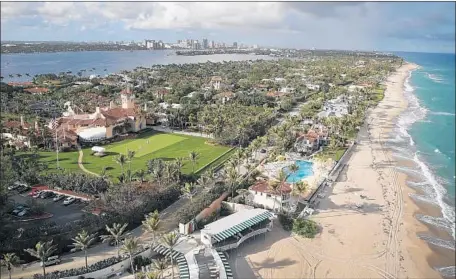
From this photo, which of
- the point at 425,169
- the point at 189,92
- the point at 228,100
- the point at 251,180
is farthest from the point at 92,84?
the point at 425,169

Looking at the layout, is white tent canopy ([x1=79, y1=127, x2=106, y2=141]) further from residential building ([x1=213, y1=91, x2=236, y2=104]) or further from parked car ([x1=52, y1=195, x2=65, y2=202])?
residential building ([x1=213, y1=91, x2=236, y2=104])

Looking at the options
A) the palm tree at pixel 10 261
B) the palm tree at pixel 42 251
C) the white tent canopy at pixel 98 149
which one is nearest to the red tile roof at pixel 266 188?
the palm tree at pixel 42 251

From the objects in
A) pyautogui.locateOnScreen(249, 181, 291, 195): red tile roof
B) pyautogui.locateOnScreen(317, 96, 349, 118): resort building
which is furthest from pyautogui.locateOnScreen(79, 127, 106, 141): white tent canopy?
pyautogui.locateOnScreen(317, 96, 349, 118): resort building

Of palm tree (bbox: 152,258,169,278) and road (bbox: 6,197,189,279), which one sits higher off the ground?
palm tree (bbox: 152,258,169,278)

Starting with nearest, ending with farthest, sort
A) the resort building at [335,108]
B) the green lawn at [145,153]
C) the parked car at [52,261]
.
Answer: the parked car at [52,261], the green lawn at [145,153], the resort building at [335,108]

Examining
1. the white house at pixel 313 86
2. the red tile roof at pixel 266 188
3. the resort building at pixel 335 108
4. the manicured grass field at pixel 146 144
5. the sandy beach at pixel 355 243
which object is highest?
the white house at pixel 313 86

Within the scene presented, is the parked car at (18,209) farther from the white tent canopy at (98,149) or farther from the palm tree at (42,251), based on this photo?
the white tent canopy at (98,149)

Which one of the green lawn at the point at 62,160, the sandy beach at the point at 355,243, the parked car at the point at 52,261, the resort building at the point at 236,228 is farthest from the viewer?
the green lawn at the point at 62,160
